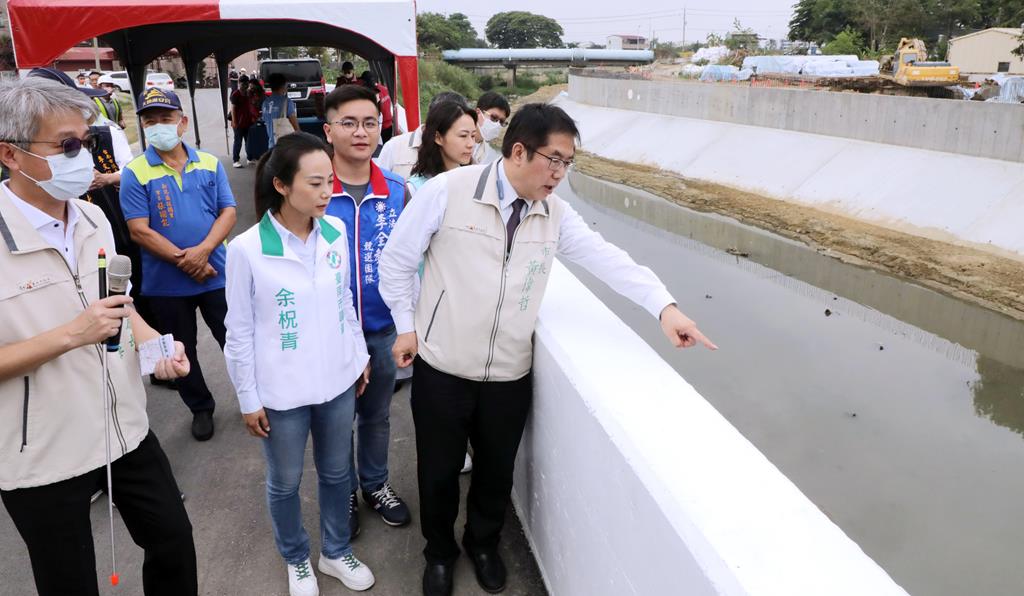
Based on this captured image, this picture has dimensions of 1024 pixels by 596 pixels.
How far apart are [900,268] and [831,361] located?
4213 mm

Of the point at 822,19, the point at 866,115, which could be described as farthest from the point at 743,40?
the point at 866,115

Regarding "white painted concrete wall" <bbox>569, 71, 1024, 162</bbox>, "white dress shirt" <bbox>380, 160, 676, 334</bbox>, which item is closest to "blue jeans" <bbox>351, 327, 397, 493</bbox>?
"white dress shirt" <bbox>380, 160, 676, 334</bbox>

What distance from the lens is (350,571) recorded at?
2.60 m

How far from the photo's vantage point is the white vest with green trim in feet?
7.32

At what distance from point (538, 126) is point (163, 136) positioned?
7.13 ft

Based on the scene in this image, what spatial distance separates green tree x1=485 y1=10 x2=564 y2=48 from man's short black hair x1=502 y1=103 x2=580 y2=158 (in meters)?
103

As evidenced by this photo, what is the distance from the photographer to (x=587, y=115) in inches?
1145

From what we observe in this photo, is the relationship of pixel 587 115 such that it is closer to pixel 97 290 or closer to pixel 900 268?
pixel 900 268

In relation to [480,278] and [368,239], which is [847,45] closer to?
[368,239]

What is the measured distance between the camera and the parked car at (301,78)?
544 inches

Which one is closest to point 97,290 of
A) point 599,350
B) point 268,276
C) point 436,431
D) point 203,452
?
point 268,276

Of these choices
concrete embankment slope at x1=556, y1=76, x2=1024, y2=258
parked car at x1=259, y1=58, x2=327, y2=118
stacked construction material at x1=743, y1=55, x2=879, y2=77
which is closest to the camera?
concrete embankment slope at x1=556, y1=76, x2=1024, y2=258

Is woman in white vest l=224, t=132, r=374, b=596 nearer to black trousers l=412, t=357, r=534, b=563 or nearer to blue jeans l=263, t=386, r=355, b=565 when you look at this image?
blue jeans l=263, t=386, r=355, b=565

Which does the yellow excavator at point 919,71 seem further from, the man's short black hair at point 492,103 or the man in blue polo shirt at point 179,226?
the man in blue polo shirt at point 179,226
